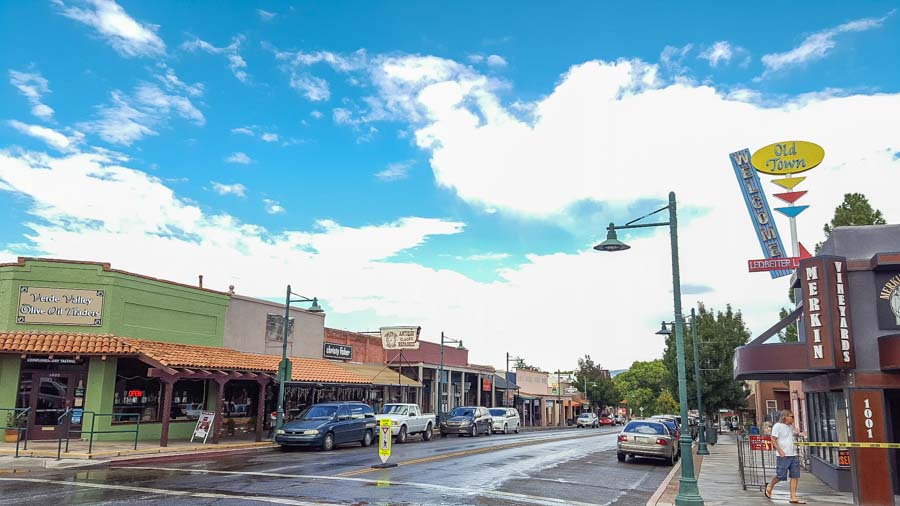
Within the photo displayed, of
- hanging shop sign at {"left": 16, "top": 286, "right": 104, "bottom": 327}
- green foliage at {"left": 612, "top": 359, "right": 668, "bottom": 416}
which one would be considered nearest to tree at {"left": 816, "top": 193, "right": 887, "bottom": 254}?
hanging shop sign at {"left": 16, "top": 286, "right": 104, "bottom": 327}

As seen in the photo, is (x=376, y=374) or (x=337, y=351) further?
(x=337, y=351)

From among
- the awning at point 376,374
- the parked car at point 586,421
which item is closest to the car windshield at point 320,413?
the awning at point 376,374

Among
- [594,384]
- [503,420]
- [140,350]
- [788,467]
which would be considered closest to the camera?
[788,467]

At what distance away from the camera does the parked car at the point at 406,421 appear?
99.6 feet

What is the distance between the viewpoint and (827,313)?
1291 centimetres

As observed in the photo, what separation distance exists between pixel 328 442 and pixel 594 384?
64806 millimetres

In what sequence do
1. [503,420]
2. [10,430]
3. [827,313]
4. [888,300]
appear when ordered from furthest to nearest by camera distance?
[503,420] < [10,430] < [888,300] < [827,313]

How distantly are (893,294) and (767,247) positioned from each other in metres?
6.74

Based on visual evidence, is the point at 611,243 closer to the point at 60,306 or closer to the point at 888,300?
the point at 888,300

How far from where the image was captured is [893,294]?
13.2m

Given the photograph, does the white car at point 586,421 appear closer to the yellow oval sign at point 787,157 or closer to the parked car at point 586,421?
the parked car at point 586,421

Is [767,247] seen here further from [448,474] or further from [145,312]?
[145,312]

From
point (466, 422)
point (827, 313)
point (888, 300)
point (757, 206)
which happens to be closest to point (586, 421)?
point (466, 422)

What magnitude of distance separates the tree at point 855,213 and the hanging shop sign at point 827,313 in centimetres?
1485
